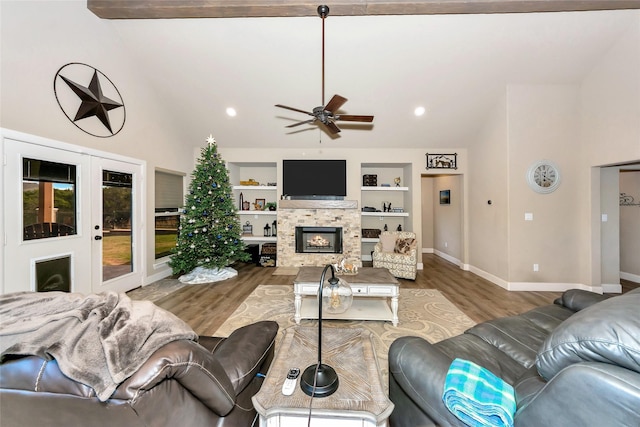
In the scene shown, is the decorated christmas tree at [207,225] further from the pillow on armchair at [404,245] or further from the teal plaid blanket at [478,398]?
the teal plaid blanket at [478,398]

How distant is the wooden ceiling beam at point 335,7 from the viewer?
9.55ft

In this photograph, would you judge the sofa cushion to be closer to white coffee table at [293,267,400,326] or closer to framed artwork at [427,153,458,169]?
white coffee table at [293,267,400,326]

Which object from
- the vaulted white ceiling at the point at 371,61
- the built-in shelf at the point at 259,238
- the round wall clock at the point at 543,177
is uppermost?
the vaulted white ceiling at the point at 371,61

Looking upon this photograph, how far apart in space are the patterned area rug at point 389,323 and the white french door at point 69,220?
2.10 meters

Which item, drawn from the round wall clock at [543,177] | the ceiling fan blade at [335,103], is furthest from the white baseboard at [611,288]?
the ceiling fan blade at [335,103]

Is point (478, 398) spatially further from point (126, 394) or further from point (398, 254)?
point (398, 254)

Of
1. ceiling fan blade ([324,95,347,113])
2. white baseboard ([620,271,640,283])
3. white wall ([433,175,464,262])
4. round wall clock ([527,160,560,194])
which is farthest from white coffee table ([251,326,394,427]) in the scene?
white baseboard ([620,271,640,283])

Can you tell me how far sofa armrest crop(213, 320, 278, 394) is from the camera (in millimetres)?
1173

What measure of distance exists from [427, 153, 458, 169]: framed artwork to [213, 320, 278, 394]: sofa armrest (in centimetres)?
537

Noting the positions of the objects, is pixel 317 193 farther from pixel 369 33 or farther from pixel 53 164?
pixel 53 164

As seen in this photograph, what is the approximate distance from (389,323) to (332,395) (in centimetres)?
212

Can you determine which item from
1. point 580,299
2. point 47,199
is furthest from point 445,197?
point 47,199

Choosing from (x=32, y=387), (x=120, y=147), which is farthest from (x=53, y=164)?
(x=32, y=387)

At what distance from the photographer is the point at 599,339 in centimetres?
84
